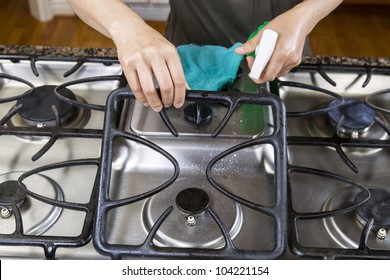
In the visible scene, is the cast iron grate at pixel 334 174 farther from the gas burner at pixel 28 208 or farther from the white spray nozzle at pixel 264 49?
the gas burner at pixel 28 208

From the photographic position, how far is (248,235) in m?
0.58

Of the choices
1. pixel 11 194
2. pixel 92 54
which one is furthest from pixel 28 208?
pixel 92 54

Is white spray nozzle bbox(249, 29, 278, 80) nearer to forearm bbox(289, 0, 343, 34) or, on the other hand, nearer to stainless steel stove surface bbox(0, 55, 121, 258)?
forearm bbox(289, 0, 343, 34)

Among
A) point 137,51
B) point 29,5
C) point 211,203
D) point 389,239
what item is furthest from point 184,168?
point 29,5

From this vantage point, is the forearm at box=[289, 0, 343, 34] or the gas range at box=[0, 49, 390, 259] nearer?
the gas range at box=[0, 49, 390, 259]

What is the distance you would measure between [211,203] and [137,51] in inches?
8.8

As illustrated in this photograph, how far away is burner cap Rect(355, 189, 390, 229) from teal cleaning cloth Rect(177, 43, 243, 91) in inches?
10.5

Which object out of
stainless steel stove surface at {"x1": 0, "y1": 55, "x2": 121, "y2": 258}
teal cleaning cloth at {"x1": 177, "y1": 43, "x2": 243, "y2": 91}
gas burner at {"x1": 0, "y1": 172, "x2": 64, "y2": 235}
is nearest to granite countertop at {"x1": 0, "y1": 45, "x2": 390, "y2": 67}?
stainless steel stove surface at {"x1": 0, "y1": 55, "x2": 121, "y2": 258}

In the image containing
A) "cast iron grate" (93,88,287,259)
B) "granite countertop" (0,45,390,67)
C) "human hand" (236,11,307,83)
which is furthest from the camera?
"granite countertop" (0,45,390,67)

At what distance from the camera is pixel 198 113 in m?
0.68

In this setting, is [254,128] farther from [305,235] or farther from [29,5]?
[29,5]

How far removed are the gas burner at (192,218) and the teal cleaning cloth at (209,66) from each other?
0.19 meters

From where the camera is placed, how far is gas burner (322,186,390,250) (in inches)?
22.2

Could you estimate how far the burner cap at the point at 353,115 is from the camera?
2.27ft
